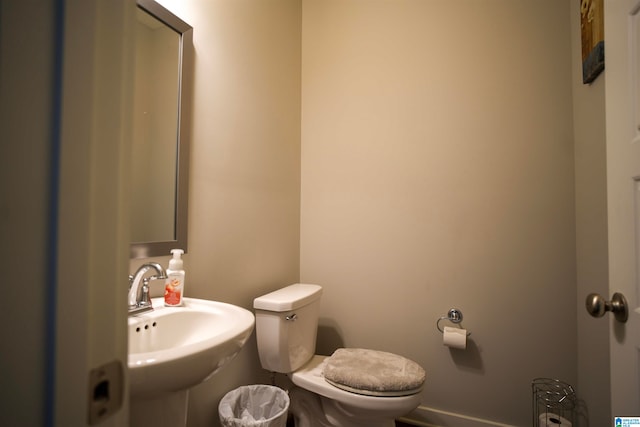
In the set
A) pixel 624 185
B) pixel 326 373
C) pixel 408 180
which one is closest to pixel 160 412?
Answer: pixel 326 373

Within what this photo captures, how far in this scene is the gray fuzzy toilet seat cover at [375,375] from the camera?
3.78 feet

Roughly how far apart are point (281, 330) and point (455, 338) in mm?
878

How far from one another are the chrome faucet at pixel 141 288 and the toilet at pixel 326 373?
0.49 m

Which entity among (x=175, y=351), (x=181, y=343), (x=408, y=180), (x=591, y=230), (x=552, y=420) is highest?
(x=408, y=180)

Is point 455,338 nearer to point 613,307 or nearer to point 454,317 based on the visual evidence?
point 454,317

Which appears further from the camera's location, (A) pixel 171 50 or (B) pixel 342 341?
(B) pixel 342 341

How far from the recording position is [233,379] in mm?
1300

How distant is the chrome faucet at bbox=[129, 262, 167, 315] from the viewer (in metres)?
0.88

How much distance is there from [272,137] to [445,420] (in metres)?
1.80

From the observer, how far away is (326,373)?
1.26 metres

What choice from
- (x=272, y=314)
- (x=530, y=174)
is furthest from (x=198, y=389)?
(x=530, y=174)

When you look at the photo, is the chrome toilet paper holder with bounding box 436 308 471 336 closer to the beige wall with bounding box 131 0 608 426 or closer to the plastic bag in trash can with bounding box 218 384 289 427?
the beige wall with bounding box 131 0 608 426

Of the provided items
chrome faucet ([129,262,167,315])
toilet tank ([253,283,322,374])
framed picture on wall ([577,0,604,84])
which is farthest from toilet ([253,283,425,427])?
framed picture on wall ([577,0,604,84])

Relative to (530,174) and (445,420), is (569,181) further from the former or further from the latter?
(445,420)
